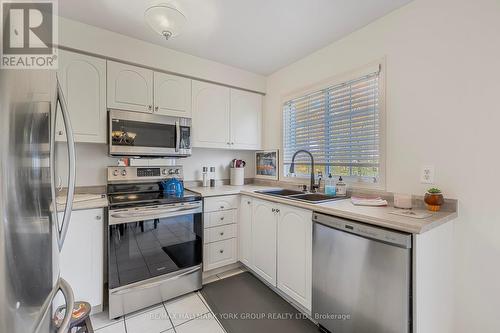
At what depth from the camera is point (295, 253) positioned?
1.76 meters

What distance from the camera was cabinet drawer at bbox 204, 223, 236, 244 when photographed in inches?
87.1

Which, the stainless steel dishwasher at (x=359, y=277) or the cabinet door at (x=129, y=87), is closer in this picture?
the stainless steel dishwasher at (x=359, y=277)

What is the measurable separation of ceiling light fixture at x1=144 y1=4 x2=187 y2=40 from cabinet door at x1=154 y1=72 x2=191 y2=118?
75 centimetres

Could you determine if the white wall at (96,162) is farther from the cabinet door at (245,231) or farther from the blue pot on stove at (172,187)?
the cabinet door at (245,231)

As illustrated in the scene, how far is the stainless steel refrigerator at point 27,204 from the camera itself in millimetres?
423

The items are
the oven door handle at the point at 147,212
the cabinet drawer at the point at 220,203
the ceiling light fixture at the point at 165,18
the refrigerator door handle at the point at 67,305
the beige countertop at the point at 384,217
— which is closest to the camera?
the refrigerator door handle at the point at 67,305

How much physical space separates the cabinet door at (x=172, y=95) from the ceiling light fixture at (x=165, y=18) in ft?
2.45

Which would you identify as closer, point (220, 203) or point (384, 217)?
point (384, 217)

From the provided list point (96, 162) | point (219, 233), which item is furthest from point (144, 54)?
point (219, 233)

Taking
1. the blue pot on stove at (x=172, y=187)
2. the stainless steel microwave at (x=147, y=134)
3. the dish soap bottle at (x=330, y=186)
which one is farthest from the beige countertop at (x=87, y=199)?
the dish soap bottle at (x=330, y=186)

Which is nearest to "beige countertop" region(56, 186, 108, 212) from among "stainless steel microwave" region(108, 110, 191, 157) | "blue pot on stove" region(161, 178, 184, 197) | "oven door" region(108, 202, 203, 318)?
"oven door" region(108, 202, 203, 318)

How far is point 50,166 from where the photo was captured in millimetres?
683

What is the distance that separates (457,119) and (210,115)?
2.15 meters

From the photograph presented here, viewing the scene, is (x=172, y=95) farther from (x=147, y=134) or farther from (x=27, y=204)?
(x=27, y=204)
